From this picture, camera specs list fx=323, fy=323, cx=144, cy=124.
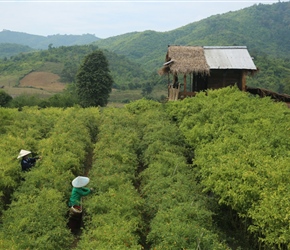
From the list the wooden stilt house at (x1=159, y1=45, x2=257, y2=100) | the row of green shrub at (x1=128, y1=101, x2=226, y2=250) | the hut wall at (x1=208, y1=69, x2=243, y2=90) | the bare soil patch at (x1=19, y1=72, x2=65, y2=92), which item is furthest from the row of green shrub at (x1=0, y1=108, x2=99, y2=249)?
the bare soil patch at (x1=19, y1=72, x2=65, y2=92)

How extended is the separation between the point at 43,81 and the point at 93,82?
145 ft

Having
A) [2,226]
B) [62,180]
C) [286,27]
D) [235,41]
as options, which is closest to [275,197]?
[62,180]

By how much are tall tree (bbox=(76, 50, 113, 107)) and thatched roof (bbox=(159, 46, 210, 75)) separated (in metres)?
17.0

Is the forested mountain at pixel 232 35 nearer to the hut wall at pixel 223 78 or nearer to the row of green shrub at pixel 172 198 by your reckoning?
the hut wall at pixel 223 78

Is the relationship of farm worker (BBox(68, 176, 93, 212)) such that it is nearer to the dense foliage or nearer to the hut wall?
the dense foliage

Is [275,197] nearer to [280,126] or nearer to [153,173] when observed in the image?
[153,173]

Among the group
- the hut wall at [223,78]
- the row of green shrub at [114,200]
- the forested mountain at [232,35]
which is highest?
the forested mountain at [232,35]

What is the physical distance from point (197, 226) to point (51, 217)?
3.94 m

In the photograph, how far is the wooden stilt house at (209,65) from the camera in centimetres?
2166

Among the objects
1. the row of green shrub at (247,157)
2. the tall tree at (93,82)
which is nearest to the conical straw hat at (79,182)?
the row of green shrub at (247,157)

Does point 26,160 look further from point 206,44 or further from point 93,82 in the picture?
point 206,44

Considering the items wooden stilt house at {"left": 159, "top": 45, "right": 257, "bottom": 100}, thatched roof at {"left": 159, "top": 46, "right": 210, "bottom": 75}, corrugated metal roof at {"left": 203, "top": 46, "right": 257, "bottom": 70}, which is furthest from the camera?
corrugated metal roof at {"left": 203, "top": 46, "right": 257, "bottom": 70}

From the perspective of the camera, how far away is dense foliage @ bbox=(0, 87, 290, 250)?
795 cm

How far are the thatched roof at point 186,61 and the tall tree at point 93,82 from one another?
55.6 ft
